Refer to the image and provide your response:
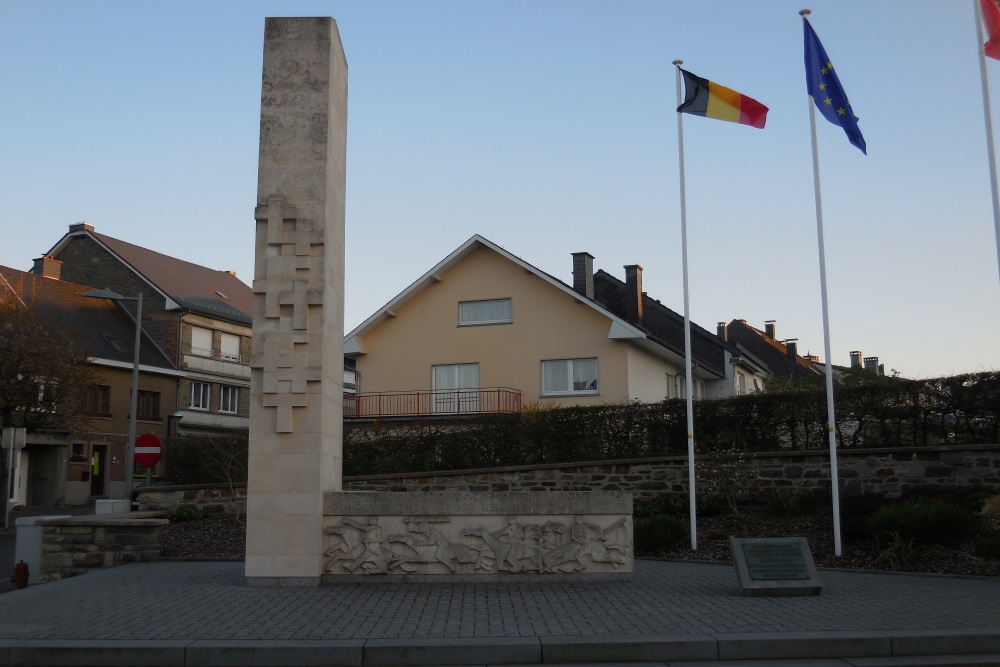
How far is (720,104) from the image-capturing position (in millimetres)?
16766

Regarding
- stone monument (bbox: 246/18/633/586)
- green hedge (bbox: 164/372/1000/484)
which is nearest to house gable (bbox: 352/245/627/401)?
green hedge (bbox: 164/372/1000/484)

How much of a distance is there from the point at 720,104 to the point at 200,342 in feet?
123

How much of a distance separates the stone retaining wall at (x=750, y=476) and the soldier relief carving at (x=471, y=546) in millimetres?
7002

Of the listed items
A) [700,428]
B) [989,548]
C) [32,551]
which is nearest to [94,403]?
[32,551]

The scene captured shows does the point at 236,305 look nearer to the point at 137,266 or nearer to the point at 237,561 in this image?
the point at 137,266

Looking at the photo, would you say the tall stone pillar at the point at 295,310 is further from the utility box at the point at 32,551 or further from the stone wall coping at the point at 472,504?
the utility box at the point at 32,551

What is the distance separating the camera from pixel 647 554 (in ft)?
55.7

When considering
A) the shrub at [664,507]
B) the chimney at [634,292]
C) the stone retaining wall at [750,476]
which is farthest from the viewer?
the chimney at [634,292]

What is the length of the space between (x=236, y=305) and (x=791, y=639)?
49.2 metres

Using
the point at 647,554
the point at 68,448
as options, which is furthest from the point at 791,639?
the point at 68,448

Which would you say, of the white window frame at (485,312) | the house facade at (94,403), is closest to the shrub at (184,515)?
the white window frame at (485,312)

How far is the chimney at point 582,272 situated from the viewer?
36.4 m

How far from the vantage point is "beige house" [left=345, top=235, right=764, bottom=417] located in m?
32.8

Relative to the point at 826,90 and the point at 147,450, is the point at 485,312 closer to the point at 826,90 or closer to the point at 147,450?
the point at 147,450
